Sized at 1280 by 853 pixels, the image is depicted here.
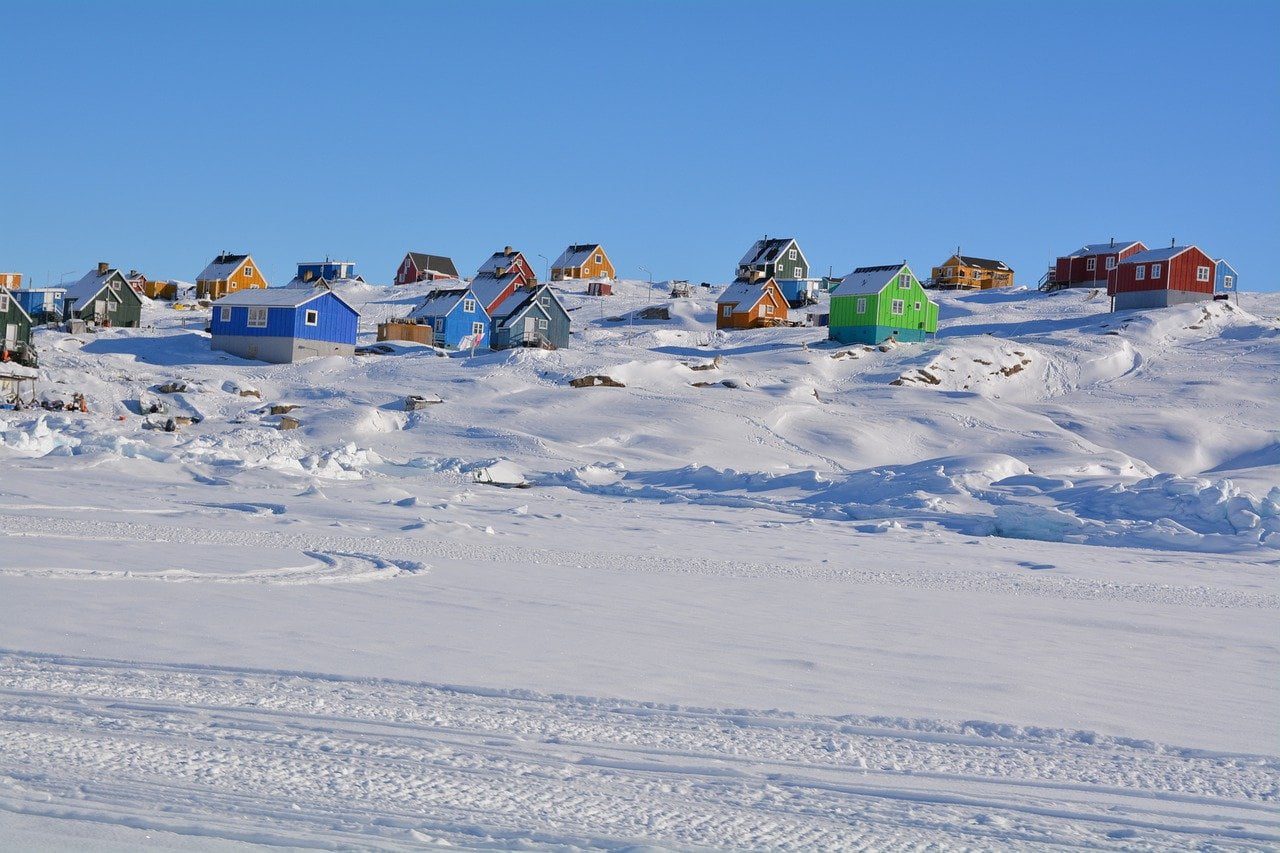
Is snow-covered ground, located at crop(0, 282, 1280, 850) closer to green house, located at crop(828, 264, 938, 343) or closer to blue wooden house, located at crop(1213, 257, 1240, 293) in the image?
green house, located at crop(828, 264, 938, 343)

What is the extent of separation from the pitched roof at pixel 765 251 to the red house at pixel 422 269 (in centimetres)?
2722

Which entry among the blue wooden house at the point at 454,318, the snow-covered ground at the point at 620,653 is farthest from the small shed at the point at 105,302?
the snow-covered ground at the point at 620,653

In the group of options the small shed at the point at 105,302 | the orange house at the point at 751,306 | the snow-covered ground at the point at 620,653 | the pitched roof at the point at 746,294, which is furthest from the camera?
the pitched roof at the point at 746,294

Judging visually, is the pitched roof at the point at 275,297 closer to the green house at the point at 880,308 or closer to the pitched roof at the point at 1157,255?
the green house at the point at 880,308

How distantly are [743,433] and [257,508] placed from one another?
2065cm

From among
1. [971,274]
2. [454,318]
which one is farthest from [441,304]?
[971,274]

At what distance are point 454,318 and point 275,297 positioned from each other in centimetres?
1100

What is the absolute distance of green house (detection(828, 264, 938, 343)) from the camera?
55.5 m

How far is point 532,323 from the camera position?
55812 mm

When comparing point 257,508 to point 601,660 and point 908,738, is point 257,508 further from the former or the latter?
point 908,738

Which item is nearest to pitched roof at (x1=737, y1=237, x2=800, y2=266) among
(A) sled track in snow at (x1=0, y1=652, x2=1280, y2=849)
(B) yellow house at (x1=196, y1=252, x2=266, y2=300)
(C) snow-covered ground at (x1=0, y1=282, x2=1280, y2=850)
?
(B) yellow house at (x1=196, y1=252, x2=266, y2=300)

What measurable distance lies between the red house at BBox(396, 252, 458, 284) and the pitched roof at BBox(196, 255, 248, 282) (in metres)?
15.9

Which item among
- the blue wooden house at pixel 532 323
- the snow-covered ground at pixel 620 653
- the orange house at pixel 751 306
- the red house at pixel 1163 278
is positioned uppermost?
the red house at pixel 1163 278

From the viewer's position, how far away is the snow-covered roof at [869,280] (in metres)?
55.5
